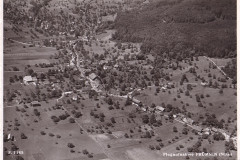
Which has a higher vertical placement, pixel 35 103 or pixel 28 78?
pixel 28 78

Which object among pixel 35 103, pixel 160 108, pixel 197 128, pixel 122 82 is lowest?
pixel 197 128

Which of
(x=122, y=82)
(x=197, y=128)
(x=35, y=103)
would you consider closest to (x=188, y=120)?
(x=197, y=128)

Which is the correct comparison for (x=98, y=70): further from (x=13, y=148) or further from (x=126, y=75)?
(x=13, y=148)

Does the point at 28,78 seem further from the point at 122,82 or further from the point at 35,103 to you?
the point at 122,82

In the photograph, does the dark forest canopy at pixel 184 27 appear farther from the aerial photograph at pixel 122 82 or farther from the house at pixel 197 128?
the house at pixel 197 128

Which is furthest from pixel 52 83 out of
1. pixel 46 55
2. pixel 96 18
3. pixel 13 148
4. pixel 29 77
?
pixel 96 18

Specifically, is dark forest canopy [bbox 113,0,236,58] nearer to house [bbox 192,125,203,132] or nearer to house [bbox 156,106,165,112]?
house [bbox 156,106,165,112]

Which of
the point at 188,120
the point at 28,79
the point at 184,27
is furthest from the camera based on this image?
the point at 184,27
